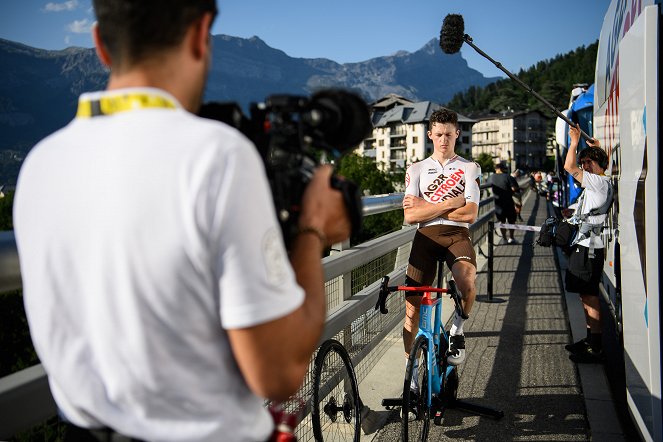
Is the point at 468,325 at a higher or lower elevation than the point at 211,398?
lower

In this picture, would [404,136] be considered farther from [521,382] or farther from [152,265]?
[152,265]

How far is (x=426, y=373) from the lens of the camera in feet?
13.7

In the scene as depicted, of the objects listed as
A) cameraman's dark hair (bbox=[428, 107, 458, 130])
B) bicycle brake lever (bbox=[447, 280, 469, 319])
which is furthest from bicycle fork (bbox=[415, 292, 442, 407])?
cameraman's dark hair (bbox=[428, 107, 458, 130])

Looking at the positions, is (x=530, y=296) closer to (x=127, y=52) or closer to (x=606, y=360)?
(x=606, y=360)

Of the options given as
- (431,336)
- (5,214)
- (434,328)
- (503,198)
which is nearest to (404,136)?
(5,214)

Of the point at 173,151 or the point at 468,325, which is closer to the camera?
the point at 173,151

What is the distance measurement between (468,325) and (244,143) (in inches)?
258

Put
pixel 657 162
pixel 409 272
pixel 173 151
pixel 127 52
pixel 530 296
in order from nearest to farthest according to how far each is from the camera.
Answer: pixel 173 151 → pixel 127 52 → pixel 657 162 → pixel 409 272 → pixel 530 296

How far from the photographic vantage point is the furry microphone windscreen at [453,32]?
17.8ft

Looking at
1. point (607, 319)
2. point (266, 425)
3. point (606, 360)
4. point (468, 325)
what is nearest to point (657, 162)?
point (266, 425)

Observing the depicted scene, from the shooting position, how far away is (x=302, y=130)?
1.41 metres

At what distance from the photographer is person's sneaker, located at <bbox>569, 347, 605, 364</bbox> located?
588 cm

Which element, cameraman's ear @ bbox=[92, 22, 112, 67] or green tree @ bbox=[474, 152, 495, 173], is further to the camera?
green tree @ bbox=[474, 152, 495, 173]

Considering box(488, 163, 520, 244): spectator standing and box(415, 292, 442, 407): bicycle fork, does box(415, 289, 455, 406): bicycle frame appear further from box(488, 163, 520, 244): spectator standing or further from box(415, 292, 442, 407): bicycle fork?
box(488, 163, 520, 244): spectator standing
